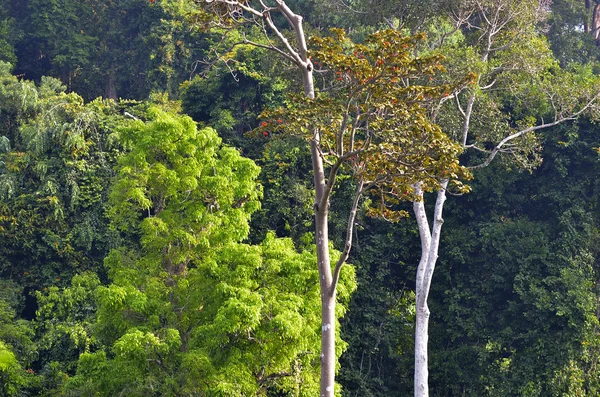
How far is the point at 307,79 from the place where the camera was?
25.4 ft

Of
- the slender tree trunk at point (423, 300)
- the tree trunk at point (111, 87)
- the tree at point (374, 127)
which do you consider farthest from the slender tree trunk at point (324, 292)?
the tree trunk at point (111, 87)

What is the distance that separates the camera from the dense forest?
1068 cm

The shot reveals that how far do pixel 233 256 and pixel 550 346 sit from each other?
6442 millimetres

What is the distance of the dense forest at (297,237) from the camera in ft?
35.0

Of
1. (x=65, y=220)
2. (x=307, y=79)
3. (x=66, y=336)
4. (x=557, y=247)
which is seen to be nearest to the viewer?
(x=307, y=79)

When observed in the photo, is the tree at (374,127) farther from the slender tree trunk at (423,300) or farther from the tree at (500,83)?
the tree at (500,83)

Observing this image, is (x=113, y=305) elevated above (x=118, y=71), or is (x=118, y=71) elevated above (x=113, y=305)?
(x=118, y=71)

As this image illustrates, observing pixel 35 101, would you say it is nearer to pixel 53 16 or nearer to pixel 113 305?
pixel 53 16

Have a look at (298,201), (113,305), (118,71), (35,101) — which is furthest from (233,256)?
(118,71)

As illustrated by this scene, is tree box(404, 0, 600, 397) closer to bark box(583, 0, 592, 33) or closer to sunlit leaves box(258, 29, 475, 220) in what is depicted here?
sunlit leaves box(258, 29, 475, 220)

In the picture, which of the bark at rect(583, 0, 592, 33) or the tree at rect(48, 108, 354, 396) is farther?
the bark at rect(583, 0, 592, 33)

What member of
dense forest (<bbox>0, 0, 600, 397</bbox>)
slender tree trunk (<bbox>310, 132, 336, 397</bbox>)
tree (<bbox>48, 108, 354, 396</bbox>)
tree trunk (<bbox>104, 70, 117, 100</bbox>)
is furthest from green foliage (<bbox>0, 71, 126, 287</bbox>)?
slender tree trunk (<bbox>310, 132, 336, 397</bbox>)

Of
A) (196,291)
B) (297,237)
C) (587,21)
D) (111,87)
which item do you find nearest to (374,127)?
(196,291)

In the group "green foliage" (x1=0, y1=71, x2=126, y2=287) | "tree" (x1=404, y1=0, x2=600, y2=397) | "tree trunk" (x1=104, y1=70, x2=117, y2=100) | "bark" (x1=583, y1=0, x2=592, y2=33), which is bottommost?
"green foliage" (x1=0, y1=71, x2=126, y2=287)
